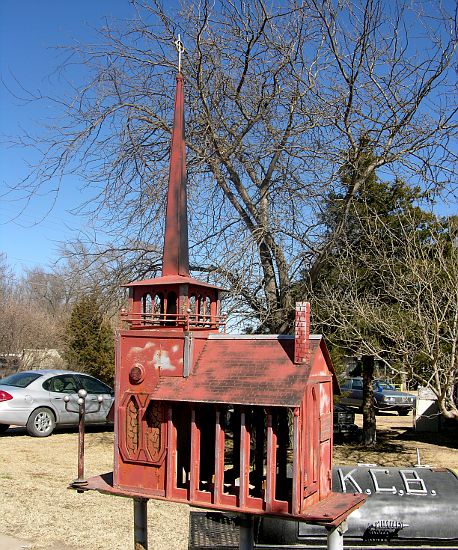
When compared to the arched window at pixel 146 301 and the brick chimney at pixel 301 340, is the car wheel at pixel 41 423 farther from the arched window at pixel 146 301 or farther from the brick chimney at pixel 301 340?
the brick chimney at pixel 301 340

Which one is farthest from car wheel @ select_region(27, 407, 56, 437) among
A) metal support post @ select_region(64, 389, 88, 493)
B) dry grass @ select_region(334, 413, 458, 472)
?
metal support post @ select_region(64, 389, 88, 493)

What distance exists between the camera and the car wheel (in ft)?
50.0

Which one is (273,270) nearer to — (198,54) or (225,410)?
(198,54)

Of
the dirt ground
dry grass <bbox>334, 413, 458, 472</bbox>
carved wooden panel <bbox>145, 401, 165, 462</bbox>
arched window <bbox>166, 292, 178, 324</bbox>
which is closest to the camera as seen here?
carved wooden panel <bbox>145, 401, 165, 462</bbox>

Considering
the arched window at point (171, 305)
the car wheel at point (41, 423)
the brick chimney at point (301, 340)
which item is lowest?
the car wheel at point (41, 423)

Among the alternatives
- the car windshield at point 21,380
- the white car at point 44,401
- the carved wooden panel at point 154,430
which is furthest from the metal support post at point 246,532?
the car windshield at point 21,380

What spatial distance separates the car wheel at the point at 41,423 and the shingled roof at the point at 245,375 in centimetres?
1169

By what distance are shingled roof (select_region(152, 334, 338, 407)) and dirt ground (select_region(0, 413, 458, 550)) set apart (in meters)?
4.61

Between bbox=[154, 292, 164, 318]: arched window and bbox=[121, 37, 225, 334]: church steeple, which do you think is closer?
bbox=[121, 37, 225, 334]: church steeple

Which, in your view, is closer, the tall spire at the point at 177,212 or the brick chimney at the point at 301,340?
the brick chimney at the point at 301,340

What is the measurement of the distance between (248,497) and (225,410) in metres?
0.61

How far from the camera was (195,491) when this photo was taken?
4535 millimetres

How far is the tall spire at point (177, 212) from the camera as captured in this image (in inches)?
205

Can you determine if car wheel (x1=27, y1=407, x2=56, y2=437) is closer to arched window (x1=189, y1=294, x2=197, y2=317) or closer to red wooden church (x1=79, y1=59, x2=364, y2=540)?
red wooden church (x1=79, y1=59, x2=364, y2=540)
